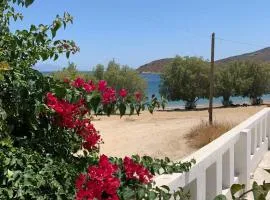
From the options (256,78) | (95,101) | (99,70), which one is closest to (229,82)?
(256,78)

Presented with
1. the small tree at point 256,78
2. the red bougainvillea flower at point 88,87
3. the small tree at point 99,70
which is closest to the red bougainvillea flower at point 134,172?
the red bougainvillea flower at point 88,87

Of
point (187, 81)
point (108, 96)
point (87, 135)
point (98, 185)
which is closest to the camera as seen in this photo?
point (98, 185)

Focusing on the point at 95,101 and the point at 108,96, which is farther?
the point at 108,96

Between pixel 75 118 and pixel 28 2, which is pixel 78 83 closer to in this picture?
pixel 75 118

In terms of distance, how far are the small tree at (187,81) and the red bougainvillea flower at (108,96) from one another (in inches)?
1565

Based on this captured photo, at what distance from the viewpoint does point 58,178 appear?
109 inches

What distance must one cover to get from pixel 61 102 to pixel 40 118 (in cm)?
20

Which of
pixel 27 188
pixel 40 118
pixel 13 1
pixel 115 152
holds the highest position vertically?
pixel 13 1

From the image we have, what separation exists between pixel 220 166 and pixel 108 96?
312 centimetres

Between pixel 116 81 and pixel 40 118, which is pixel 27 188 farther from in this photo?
pixel 116 81

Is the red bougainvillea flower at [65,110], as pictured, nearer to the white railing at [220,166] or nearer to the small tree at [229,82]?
the white railing at [220,166]

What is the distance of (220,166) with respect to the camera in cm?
595

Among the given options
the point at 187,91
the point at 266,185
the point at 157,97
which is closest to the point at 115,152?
the point at 157,97

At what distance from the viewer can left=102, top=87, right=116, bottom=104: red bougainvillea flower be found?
313cm
